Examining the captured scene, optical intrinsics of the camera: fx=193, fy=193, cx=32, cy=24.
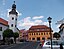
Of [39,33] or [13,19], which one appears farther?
[39,33]

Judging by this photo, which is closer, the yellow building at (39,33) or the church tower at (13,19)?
the church tower at (13,19)

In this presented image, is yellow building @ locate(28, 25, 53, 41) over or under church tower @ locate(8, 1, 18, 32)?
under

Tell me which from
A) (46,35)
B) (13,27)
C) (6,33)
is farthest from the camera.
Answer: (46,35)

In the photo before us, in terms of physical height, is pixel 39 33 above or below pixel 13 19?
below

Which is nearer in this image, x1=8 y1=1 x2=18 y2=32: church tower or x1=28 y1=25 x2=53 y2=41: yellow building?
x1=8 y1=1 x2=18 y2=32: church tower

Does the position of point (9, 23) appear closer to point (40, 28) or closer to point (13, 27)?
point (13, 27)

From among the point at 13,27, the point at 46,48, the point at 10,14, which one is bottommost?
the point at 46,48

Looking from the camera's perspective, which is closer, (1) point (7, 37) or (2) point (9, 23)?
(1) point (7, 37)

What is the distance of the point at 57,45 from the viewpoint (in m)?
20.7

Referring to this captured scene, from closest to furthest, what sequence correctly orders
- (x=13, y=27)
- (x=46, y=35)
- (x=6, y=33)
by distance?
(x=6, y=33) < (x=13, y=27) < (x=46, y=35)

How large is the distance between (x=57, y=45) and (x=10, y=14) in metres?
73.5

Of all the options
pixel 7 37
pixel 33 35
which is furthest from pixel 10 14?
pixel 33 35

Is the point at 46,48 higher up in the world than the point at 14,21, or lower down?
lower down

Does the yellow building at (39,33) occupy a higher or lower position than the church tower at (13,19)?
lower
